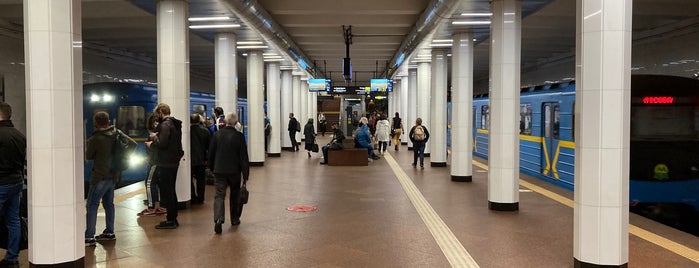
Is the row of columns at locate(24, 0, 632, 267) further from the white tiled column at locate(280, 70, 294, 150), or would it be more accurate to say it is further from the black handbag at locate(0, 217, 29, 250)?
the white tiled column at locate(280, 70, 294, 150)

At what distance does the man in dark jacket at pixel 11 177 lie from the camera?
17.0 feet

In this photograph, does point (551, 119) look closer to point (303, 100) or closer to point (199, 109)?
point (199, 109)

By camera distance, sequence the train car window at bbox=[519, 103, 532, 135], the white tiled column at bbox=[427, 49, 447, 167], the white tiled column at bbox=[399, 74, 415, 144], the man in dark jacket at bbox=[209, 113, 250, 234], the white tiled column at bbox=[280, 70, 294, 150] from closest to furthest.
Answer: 1. the man in dark jacket at bbox=[209, 113, 250, 234]
2. the train car window at bbox=[519, 103, 532, 135]
3. the white tiled column at bbox=[427, 49, 447, 167]
4. the white tiled column at bbox=[280, 70, 294, 150]
5. the white tiled column at bbox=[399, 74, 415, 144]

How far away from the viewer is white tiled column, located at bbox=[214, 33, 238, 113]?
1318 centimetres

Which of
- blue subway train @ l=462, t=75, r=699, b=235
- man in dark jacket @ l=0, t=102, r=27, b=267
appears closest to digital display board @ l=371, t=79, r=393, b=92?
blue subway train @ l=462, t=75, r=699, b=235

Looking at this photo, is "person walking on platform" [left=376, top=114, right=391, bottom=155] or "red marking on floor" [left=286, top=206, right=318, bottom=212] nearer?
"red marking on floor" [left=286, top=206, right=318, bottom=212]

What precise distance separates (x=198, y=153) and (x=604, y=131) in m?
6.63

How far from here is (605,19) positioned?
5.13 meters

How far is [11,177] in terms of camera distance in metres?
5.24

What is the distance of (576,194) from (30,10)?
560 cm

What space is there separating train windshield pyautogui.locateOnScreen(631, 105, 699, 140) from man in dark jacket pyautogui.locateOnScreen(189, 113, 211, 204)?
7.67 meters

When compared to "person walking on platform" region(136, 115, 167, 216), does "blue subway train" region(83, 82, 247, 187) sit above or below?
above

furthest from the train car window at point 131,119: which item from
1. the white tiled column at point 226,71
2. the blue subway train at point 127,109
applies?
the white tiled column at point 226,71

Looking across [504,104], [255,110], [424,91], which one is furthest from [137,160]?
[424,91]
